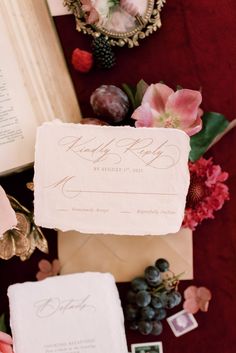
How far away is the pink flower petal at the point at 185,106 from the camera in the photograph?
61 centimetres

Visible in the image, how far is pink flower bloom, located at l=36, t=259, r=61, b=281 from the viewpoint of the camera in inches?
28.5

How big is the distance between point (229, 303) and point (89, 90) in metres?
0.40

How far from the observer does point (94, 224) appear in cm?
60

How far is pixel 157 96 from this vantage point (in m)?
0.62

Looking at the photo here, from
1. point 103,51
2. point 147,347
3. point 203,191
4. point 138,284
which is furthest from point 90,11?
point 147,347

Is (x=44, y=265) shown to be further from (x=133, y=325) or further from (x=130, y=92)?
(x=130, y=92)

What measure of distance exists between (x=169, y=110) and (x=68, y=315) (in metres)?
0.34

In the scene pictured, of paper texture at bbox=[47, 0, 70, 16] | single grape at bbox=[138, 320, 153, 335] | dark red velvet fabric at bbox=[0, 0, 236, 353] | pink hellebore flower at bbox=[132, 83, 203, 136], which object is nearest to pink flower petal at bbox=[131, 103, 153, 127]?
pink hellebore flower at bbox=[132, 83, 203, 136]

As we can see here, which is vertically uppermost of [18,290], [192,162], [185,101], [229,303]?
[185,101]

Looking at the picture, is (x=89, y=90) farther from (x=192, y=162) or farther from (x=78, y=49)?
(x=192, y=162)

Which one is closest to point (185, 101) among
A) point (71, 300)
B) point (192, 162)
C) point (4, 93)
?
point (192, 162)

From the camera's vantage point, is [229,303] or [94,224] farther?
[229,303]

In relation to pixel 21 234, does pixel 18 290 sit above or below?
below

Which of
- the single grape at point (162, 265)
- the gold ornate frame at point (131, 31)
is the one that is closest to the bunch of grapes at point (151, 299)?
the single grape at point (162, 265)
